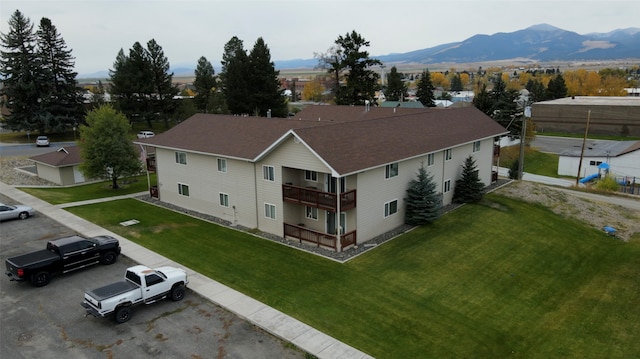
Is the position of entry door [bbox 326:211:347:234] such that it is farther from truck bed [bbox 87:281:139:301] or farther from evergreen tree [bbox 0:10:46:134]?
evergreen tree [bbox 0:10:46:134]

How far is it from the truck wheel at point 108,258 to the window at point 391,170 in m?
16.0

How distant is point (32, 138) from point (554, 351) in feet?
234

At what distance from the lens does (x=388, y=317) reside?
18469 mm

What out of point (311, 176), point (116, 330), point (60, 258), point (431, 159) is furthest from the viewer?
point (431, 159)

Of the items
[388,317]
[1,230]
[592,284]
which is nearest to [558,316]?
[592,284]

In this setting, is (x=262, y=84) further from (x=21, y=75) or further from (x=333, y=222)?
(x=333, y=222)

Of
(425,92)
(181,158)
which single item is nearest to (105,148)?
(181,158)

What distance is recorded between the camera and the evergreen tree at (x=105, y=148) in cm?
3884

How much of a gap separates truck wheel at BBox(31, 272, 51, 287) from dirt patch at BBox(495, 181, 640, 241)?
32632mm

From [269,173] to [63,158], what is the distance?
27.6m

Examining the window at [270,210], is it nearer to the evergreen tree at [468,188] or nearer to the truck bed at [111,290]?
the truck bed at [111,290]

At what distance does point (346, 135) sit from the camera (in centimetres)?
2791

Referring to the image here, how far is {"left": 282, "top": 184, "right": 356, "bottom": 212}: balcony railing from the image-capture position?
81.8 feet

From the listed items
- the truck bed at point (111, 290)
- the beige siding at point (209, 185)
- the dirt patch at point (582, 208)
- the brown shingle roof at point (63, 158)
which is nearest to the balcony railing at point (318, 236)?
the beige siding at point (209, 185)
